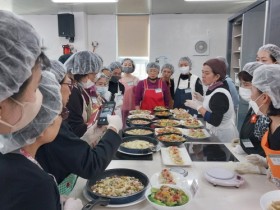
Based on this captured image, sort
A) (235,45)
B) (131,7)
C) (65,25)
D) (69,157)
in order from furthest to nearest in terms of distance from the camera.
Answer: (65,25), (131,7), (235,45), (69,157)

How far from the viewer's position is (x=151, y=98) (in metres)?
4.05

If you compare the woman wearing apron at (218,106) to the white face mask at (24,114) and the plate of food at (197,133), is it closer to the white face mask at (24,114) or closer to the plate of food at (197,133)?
the plate of food at (197,133)

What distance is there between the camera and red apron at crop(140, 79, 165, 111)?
159 inches

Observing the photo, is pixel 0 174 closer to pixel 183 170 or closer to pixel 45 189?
pixel 45 189

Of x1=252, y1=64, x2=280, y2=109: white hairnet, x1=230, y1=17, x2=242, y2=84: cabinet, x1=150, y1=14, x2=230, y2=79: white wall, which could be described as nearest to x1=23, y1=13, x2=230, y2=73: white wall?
x1=150, y1=14, x2=230, y2=79: white wall

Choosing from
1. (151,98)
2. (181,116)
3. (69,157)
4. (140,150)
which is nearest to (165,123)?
(181,116)

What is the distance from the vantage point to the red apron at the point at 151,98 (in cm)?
404

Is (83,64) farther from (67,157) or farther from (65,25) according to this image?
(65,25)

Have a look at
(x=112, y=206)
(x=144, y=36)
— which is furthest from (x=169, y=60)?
(x=112, y=206)

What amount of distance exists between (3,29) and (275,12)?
347cm

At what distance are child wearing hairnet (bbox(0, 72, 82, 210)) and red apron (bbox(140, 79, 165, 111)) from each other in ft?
10.1

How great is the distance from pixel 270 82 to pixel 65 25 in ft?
18.4

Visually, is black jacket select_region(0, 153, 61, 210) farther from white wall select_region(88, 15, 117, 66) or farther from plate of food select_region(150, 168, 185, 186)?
white wall select_region(88, 15, 117, 66)

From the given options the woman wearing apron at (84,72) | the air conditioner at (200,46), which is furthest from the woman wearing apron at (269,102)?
the air conditioner at (200,46)
